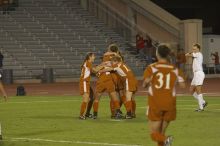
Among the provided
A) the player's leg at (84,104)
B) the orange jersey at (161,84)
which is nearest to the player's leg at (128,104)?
the player's leg at (84,104)

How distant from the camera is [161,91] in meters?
12.4

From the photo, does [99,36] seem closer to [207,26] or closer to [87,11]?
[87,11]

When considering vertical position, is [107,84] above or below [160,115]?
above

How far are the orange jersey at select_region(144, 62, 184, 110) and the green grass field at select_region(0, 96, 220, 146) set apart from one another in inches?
97.5

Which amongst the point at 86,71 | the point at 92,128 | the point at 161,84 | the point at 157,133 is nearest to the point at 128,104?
the point at 86,71

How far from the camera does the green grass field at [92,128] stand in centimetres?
1529

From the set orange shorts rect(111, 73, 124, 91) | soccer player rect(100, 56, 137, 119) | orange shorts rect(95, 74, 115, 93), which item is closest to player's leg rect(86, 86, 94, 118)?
orange shorts rect(95, 74, 115, 93)

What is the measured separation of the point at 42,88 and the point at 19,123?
70.5 ft

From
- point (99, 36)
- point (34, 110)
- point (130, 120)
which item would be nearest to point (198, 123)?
point (130, 120)

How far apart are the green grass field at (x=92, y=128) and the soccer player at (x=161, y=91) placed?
2.37 m

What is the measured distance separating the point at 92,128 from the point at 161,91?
5994mm

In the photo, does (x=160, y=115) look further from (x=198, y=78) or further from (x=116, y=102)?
(x=198, y=78)

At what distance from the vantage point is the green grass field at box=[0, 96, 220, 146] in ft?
50.2

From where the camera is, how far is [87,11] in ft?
192
